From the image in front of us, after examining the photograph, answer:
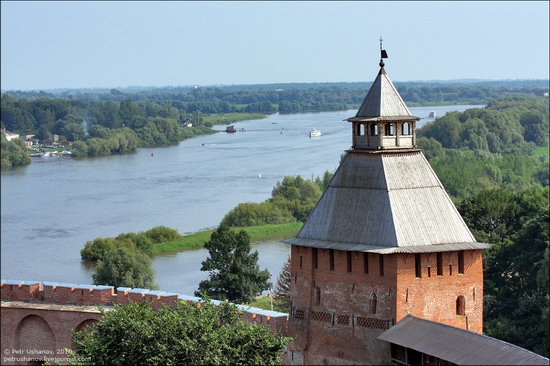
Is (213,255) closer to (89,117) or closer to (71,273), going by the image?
(71,273)

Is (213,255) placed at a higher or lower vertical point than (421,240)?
lower

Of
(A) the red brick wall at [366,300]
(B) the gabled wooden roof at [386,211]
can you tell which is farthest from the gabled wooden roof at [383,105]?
(A) the red brick wall at [366,300]

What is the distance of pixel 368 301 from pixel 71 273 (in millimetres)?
15285

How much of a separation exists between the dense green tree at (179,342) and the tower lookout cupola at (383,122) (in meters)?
2.39

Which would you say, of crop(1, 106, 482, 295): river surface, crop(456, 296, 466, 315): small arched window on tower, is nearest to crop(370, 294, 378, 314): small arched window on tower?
crop(456, 296, 466, 315): small arched window on tower

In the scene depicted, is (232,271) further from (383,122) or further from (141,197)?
(141,197)

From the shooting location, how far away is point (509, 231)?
19688 millimetres

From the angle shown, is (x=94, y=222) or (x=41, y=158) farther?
(x=41, y=158)

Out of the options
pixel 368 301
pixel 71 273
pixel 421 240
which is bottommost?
pixel 71 273

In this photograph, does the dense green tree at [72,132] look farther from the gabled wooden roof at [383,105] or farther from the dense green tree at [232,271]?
the gabled wooden roof at [383,105]

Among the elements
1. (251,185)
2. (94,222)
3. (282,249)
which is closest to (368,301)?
(282,249)

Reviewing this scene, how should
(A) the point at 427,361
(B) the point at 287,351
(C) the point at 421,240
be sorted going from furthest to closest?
1. (B) the point at 287,351
2. (C) the point at 421,240
3. (A) the point at 427,361

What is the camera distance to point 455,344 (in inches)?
365

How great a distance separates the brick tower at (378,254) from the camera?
1033cm
